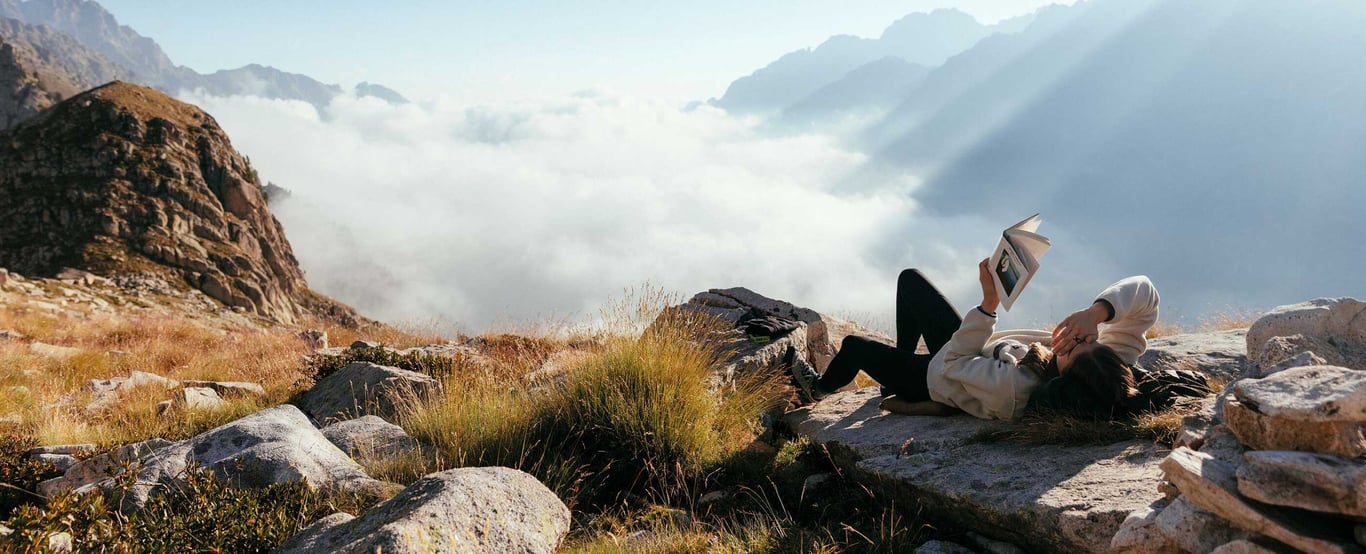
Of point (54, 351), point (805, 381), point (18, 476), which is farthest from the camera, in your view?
point (54, 351)

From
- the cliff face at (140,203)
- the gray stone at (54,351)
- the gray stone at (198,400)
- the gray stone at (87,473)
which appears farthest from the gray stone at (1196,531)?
the cliff face at (140,203)

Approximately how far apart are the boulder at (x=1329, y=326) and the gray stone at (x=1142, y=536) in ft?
9.68

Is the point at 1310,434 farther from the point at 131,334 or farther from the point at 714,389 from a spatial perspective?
the point at 131,334

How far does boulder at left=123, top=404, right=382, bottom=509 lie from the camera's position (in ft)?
14.6

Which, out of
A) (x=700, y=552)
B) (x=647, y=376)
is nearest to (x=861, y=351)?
(x=647, y=376)

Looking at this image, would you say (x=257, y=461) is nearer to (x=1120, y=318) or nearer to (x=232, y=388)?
(x=232, y=388)

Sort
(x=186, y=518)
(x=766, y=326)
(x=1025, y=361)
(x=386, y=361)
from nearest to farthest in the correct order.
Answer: (x=186, y=518) < (x=1025, y=361) < (x=766, y=326) < (x=386, y=361)

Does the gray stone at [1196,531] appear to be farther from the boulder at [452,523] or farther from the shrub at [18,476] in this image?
the shrub at [18,476]

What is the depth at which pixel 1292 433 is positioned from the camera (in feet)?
9.70

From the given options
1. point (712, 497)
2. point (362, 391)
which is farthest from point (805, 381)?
point (362, 391)

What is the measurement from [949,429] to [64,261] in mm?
51743

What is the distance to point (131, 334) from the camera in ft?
46.0

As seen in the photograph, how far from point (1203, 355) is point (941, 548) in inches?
161

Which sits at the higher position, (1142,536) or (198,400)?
(1142,536)
